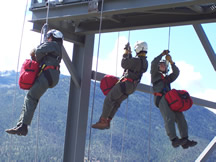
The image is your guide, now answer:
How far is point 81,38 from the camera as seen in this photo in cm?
929

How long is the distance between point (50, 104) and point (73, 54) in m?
128

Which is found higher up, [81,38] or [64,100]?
[64,100]

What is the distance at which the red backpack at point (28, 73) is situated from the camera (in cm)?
695

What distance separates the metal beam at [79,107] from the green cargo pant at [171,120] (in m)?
2.53

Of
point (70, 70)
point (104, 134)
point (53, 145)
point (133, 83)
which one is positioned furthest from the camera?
point (104, 134)

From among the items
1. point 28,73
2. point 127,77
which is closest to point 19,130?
point 28,73

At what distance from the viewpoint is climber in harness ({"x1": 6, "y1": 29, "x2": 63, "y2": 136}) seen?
6891mm

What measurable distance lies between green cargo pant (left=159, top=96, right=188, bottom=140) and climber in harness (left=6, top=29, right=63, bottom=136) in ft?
6.07

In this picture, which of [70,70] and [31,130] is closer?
[70,70]

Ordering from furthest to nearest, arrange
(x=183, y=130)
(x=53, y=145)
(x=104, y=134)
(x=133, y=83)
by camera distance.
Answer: (x=104, y=134), (x=53, y=145), (x=133, y=83), (x=183, y=130)

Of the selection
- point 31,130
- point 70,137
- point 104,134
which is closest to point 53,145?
point 31,130

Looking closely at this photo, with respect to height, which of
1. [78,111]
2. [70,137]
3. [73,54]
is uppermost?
[73,54]

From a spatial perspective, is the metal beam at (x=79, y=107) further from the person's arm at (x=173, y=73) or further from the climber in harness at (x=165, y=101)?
the person's arm at (x=173, y=73)

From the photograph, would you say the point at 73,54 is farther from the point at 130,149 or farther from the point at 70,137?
the point at 130,149
